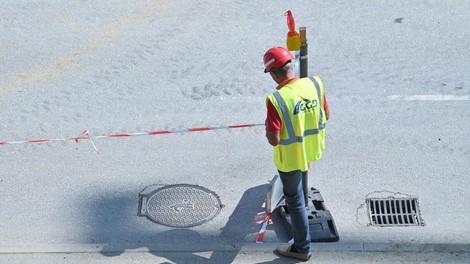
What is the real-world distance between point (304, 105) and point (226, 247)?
1603mm

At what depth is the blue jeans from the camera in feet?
21.5

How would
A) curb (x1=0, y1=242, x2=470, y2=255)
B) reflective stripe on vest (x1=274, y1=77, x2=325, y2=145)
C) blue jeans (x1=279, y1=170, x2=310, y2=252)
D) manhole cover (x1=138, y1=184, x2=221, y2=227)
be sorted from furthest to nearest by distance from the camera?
manhole cover (x1=138, y1=184, x2=221, y2=227), curb (x1=0, y1=242, x2=470, y2=255), blue jeans (x1=279, y1=170, x2=310, y2=252), reflective stripe on vest (x1=274, y1=77, x2=325, y2=145)

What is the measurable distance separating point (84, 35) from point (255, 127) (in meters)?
3.32

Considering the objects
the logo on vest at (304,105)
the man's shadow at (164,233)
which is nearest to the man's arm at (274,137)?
the logo on vest at (304,105)

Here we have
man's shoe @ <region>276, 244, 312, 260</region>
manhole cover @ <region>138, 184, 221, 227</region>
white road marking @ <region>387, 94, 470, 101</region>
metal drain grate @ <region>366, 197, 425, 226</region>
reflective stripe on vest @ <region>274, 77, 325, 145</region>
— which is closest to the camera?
reflective stripe on vest @ <region>274, 77, 325, 145</region>

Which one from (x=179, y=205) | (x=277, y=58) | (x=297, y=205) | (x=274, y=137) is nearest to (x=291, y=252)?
(x=297, y=205)

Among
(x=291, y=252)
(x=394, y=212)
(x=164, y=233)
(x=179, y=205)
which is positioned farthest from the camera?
(x=179, y=205)

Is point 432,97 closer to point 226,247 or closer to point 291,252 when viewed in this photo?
point 291,252

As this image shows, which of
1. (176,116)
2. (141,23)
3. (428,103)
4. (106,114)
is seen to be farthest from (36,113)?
(428,103)

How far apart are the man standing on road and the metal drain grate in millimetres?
1007

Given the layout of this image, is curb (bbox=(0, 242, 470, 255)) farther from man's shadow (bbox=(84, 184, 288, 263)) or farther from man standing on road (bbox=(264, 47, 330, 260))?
man standing on road (bbox=(264, 47, 330, 260))

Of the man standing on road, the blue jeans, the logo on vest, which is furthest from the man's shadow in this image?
the logo on vest

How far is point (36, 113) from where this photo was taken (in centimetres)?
929

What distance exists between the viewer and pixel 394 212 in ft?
24.6
